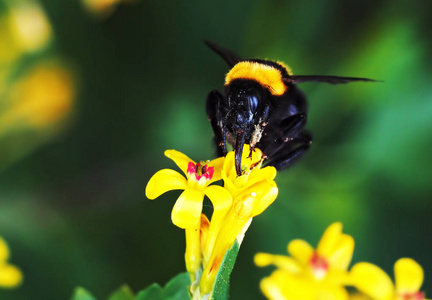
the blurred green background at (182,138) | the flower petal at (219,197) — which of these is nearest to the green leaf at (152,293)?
the flower petal at (219,197)

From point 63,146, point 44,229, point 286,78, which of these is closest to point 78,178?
point 63,146

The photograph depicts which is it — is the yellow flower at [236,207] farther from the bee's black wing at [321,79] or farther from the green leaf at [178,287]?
the bee's black wing at [321,79]

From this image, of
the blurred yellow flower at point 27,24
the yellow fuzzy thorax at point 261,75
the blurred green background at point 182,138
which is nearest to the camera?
the yellow fuzzy thorax at point 261,75

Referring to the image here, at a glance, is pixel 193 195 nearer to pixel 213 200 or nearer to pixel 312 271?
pixel 213 200

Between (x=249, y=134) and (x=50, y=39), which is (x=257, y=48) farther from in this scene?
(x=249, y=134)

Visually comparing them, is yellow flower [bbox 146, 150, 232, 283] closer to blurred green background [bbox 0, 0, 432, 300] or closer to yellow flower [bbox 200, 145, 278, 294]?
yellow flower [bbox 200, 145, 278, 294]

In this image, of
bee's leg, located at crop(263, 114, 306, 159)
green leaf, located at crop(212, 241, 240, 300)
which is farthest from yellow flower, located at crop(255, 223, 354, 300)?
bee's leg, located at crop(263, 114, 306, 159)

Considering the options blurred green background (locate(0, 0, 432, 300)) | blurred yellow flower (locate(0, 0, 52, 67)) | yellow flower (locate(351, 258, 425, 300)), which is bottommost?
yellow flower (locate(351, 258, 425, 300))
